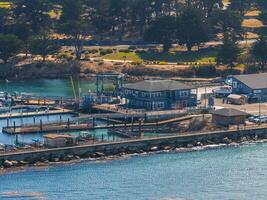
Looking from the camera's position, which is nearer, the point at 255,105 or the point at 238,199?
the point at 238,199

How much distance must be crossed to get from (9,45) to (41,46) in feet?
12.7

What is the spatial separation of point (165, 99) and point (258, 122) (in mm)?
10800

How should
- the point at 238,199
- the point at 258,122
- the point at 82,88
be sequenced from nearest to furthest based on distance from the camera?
A: the point at 238,199
the point at 258,122
the point at 82,88

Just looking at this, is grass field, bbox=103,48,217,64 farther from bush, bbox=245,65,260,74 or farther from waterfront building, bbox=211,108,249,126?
waterfront building, bbox=211,108,249,126

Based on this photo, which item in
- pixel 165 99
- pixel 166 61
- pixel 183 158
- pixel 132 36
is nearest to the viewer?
pixel 183 158

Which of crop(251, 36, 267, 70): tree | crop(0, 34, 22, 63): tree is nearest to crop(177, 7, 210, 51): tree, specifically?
crop(251, 36, 267, 70): tree

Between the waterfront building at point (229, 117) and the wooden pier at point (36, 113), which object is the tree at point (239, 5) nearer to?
the wooden pier at point (36, 113)

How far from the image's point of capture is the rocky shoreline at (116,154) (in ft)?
267

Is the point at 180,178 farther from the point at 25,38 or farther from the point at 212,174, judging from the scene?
the point at 25,38

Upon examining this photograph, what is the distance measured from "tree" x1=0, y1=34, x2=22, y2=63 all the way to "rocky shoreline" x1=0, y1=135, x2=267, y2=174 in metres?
48.9

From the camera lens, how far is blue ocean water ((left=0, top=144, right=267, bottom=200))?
73.0 meters

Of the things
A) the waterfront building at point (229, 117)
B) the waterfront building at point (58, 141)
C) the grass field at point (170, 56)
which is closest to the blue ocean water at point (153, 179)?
the waterfront building at point (58, 141)

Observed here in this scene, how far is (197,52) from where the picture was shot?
452 feet

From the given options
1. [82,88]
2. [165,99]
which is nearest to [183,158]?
[165,99]
